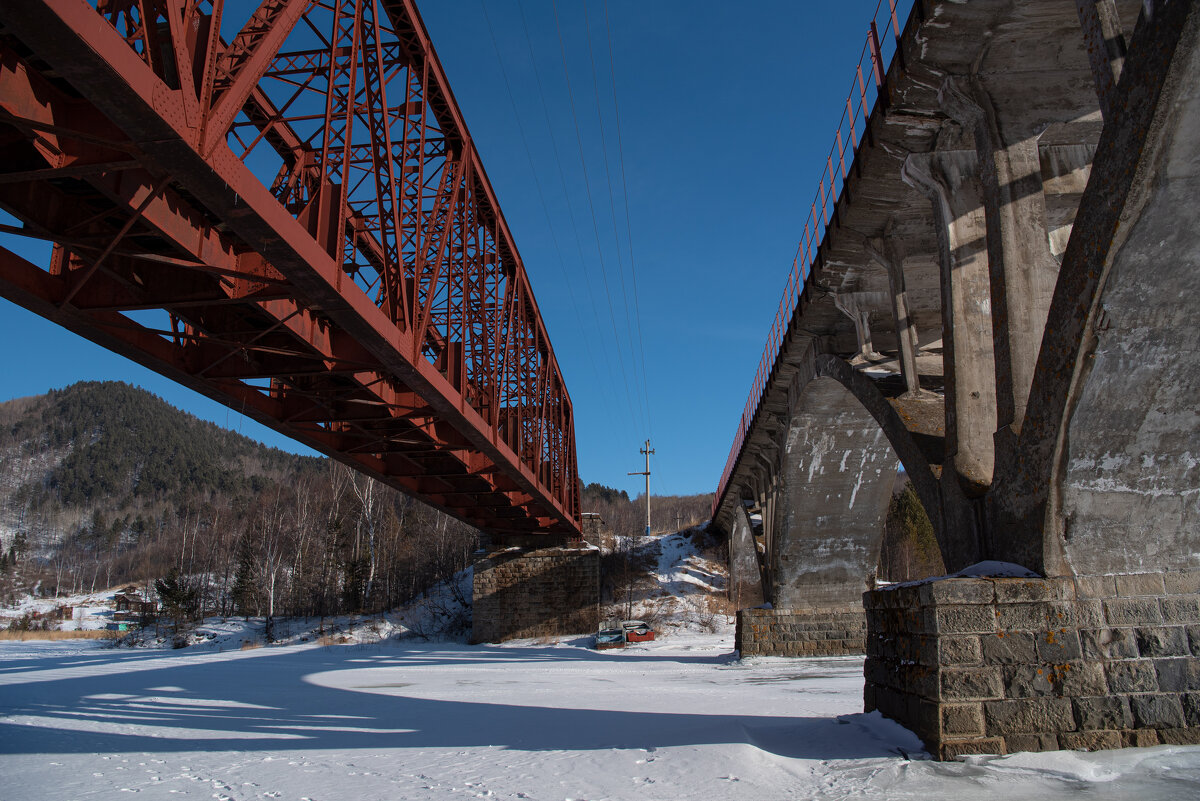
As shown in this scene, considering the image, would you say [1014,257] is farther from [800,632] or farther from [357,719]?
[800,632]

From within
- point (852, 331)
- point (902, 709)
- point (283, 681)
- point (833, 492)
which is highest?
point (852, 331)

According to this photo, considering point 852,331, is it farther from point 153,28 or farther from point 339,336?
point 153,28

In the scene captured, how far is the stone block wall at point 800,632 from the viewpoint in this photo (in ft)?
70.1

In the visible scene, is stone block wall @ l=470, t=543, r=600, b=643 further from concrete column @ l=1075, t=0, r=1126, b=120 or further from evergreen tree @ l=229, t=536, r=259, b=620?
concrete column @ l=1075, t=0, r=1126, b=120

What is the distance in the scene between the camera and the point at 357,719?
10.0 m

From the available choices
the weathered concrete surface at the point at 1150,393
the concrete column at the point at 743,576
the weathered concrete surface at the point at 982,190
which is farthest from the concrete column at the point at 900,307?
the concrete column at the point at 743,576

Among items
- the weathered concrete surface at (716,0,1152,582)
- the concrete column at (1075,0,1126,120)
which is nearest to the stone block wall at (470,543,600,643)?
the weathered concrete surface at (716,0,1152,582)

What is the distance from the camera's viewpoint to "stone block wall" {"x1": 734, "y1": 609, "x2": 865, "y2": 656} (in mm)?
21375

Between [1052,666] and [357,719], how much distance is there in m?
8.25

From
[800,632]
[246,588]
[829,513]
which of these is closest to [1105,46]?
[829,513]

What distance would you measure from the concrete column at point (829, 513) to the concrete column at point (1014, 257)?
1285 cm

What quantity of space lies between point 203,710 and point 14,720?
92.5 inches

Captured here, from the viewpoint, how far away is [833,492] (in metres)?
22.1

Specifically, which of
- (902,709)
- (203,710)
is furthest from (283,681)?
(902,709)
